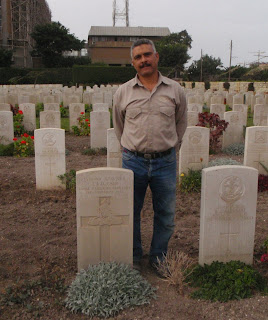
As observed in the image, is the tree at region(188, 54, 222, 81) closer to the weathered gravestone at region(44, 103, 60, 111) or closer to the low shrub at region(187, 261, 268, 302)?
the weathered gravestone at region(44, 103, 60, 111)

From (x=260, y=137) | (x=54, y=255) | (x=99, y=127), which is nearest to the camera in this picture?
(x=54, y=255)

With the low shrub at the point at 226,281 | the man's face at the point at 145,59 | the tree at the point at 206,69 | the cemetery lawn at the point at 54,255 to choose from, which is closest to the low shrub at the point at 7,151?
the cemetery lawn at the point at 54,255

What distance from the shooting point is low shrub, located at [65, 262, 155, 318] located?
10.5 feet

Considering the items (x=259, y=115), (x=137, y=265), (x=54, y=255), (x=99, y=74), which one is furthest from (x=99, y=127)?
(x=99, y=74)

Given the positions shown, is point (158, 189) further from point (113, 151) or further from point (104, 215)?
point (113, 151)

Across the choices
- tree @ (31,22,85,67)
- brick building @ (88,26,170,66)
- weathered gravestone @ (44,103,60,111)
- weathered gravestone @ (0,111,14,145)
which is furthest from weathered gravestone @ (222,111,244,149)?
brick building @ (88,26,170,66)

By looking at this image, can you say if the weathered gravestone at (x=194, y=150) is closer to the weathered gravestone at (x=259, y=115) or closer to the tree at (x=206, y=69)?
the weathered gravestone at (x=259, y=115)

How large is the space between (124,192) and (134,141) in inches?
19.0

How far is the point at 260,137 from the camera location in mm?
7027

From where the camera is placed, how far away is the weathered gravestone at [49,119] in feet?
33.0

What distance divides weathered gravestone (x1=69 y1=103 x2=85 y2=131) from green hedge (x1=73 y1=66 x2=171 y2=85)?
28.2 meters

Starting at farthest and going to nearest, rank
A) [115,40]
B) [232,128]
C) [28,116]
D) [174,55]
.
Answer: [115,40] < [174,55] < [28,116] < [232,128]

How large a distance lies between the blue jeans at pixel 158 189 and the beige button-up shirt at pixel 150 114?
119mm

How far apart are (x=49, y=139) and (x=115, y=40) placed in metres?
61.3
